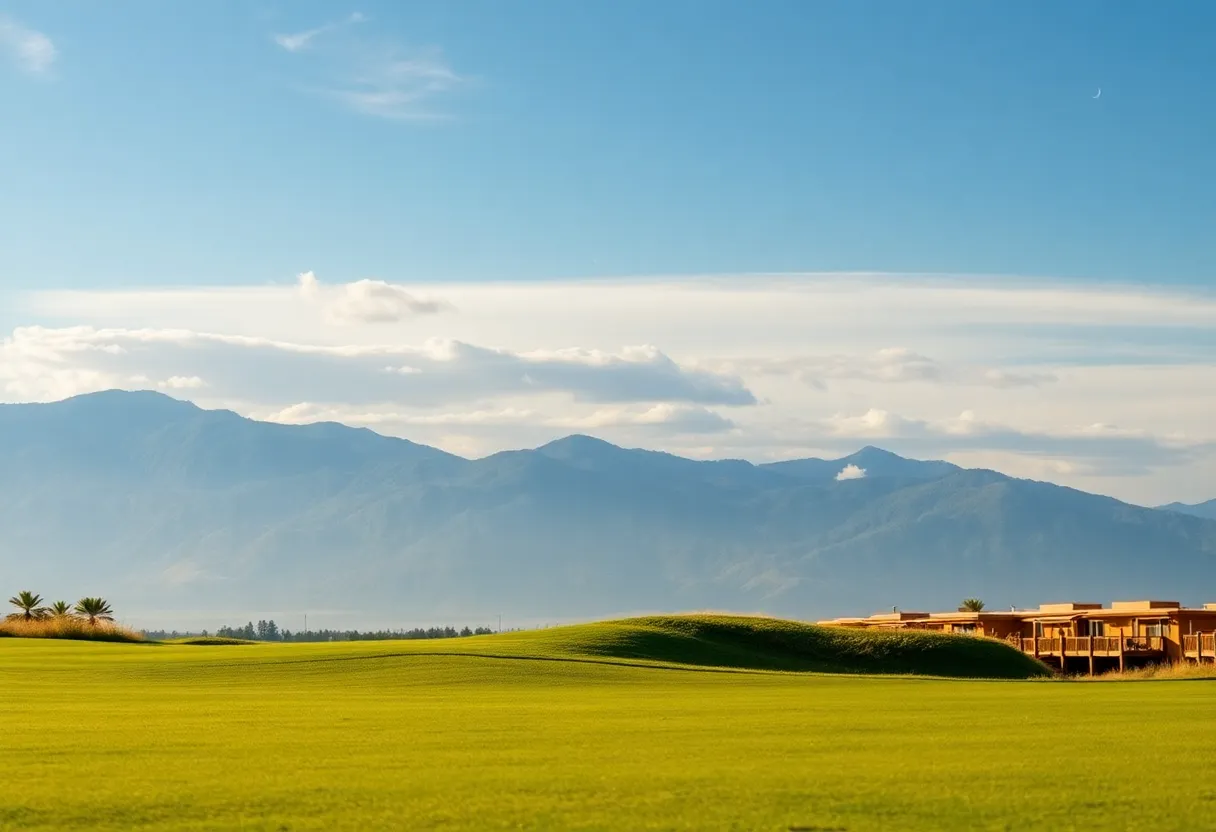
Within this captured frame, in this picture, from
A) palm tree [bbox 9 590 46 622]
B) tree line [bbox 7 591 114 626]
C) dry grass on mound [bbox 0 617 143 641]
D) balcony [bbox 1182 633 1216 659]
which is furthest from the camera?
tree line [bbox 7 591 114 626]

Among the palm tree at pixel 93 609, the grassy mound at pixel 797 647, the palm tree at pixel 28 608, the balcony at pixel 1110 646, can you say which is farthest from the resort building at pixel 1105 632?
the palm tree at pixel 28 608

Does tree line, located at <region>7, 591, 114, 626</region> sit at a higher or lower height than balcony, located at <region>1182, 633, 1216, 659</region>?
higher

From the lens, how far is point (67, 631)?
259ft

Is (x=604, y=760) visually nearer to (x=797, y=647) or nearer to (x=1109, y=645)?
(x=797, y=647)

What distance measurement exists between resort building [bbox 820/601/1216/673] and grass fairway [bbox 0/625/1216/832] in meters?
48.7

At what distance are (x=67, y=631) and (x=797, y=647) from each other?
119 ft

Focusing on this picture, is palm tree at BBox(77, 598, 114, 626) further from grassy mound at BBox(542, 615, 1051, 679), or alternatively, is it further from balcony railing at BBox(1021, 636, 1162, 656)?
balcony railing at BBox(1021, 636, 1162, 656)

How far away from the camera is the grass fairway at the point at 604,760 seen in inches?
543

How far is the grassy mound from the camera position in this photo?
2440 inches

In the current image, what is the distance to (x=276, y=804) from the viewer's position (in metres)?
14.4

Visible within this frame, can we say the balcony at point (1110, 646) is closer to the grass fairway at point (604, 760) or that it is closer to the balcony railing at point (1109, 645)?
the balcony railing at point (1109, 645)

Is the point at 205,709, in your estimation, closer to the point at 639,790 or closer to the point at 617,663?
the point at 639,790

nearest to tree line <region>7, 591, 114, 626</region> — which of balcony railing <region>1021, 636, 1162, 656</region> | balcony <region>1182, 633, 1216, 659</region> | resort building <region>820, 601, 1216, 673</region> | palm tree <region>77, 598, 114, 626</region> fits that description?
palm tree <region>77, 598, 114, 626</region>

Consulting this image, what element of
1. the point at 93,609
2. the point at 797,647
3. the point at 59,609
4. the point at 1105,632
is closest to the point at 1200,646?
the point at 1105,632
